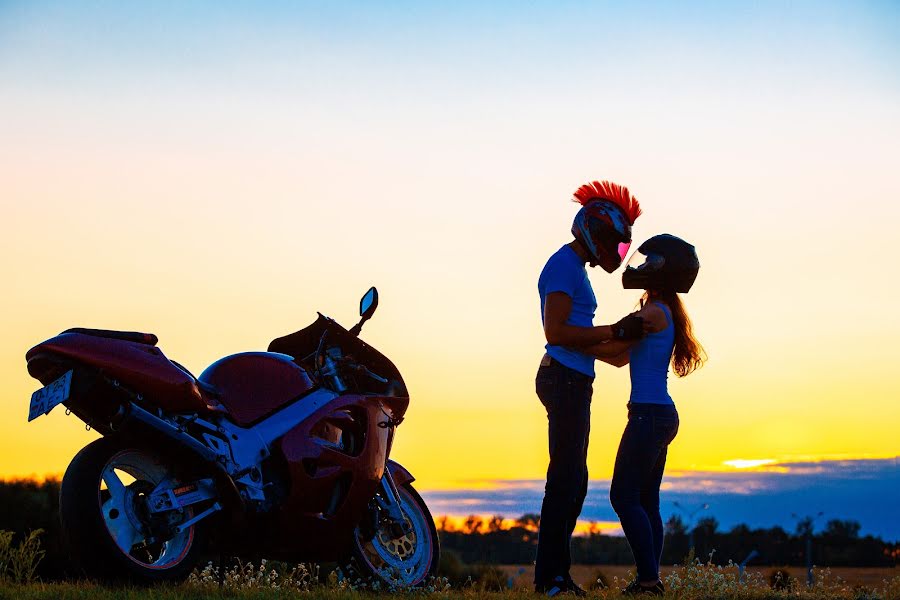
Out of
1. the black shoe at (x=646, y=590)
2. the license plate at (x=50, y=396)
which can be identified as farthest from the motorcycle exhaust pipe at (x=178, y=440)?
the black shoe at (x=646, y=590)

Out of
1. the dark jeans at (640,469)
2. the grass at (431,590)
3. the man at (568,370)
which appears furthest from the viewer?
the man at (568,370)

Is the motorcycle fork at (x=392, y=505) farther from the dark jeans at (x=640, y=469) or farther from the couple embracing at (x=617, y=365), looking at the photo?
the dark jeans at (x=640, y=469)

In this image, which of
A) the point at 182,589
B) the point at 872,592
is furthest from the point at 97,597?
the point at 872,592

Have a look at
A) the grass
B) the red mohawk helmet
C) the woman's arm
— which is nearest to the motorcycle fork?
the grass

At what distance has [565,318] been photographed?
27.2 ft

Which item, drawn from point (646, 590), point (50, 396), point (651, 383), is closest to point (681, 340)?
point (651, 383)

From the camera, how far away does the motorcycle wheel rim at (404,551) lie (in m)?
8.52

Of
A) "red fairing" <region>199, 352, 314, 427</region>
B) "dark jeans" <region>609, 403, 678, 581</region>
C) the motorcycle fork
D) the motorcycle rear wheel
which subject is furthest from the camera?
the motorcycle fork

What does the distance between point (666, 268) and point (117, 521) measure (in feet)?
12.9

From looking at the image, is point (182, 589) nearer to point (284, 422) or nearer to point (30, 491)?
point (284, 422)

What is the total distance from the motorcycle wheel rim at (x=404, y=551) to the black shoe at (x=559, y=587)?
0.85 meters

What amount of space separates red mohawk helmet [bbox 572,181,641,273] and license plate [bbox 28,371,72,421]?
11.8 feet

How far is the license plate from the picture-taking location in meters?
6.75

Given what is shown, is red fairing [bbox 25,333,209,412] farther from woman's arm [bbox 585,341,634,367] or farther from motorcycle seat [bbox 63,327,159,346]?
woman's arm [bbox 585,341,634,367]
